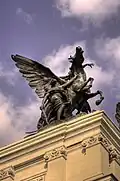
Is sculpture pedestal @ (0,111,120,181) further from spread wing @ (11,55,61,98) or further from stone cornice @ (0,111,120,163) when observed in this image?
spread wing @ (11,55,61,98)

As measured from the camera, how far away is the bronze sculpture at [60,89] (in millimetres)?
26156

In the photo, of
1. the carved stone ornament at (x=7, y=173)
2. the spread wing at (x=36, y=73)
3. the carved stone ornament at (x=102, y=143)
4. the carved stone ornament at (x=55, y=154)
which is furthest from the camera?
the spread wing at (x=36, y=73)

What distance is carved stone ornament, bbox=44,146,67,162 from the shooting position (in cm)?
2386

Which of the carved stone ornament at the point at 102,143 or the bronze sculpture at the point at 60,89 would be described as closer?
the carved stone ornament at the point at 102,143

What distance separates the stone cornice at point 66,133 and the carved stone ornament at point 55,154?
11.6 inches

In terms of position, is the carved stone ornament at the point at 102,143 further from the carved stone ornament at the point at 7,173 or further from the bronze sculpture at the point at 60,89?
the carved stone ornament at the point at 7,173

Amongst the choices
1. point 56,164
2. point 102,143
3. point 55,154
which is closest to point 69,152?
point 55,154

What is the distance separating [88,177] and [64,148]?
181 cm

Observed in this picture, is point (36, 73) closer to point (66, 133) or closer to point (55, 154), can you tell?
point (66, 133)

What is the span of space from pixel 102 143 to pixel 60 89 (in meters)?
3.84

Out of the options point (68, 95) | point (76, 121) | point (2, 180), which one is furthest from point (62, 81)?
point (2, 180)

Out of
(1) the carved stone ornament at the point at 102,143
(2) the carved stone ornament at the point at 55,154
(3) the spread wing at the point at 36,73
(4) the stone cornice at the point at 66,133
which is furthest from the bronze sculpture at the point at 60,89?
(1) the carved stone ornament at the point at 102,143

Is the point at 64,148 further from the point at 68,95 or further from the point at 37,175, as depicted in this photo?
the point at 68,95

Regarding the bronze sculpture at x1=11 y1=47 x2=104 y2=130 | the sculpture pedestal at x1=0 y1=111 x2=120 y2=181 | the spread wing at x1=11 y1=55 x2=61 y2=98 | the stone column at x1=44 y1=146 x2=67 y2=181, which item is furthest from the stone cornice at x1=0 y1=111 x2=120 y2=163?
the spread wing at x1=11 y1=55 x2=61 y2=98
